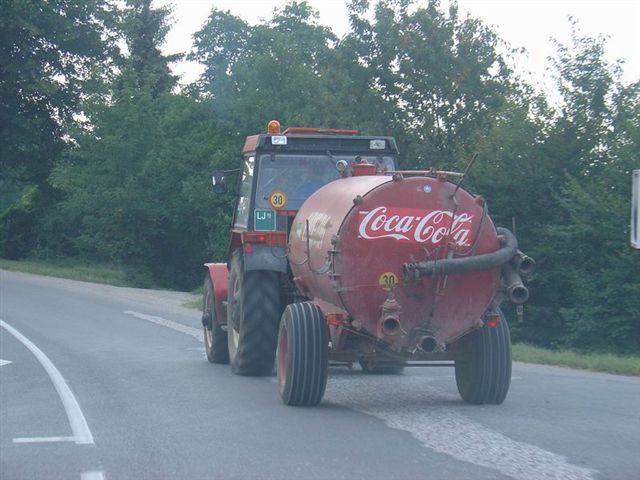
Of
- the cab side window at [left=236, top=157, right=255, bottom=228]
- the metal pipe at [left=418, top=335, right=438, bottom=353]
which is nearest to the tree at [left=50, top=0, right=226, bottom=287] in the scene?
the cab side window at [left=236, top=157, right=255, bottom=228]

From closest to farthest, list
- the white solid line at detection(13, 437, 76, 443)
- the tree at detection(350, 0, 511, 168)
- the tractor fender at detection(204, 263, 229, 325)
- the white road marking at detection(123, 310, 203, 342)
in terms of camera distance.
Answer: the white solid line at detection(13, 437, 76, 443)
the tractor fender at detection(204, 263, 229, 325)
the white road marking at detection(123, 310, 203, 342)
the tree at detection(350, 0, 511, 168)

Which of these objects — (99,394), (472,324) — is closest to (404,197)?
(472,324)

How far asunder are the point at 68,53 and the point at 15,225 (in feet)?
26.4

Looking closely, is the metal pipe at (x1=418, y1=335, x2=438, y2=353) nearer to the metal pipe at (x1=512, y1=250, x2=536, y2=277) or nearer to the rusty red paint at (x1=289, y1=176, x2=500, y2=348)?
the rusty red paint at (x1=289, y1=176, x2=500, y2=348)

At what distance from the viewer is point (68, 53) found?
39.6m

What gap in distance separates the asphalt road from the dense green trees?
1034 cm

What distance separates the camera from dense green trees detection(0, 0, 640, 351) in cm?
2309

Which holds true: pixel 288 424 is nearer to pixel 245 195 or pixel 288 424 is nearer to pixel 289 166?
pixel 289 166

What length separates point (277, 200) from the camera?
41.1ft

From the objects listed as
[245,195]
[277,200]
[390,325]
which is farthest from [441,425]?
[245,195]

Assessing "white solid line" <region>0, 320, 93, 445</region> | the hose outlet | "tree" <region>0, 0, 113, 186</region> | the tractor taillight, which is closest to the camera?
"white solid line" <region>0, 320, 93, 445</region>

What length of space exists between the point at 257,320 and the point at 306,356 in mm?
2362

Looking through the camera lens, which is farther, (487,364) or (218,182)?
(218,182)

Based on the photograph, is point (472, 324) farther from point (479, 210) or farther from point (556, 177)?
point (556, 177)
